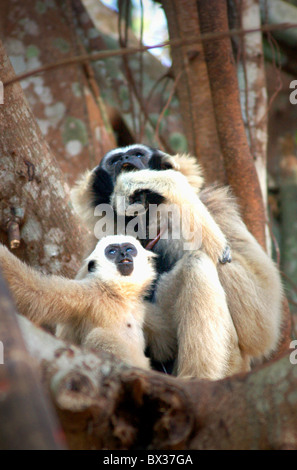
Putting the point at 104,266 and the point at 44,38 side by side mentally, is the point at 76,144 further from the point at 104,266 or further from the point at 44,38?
the point at 104,266

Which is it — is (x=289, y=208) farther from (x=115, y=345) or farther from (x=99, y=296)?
(x=115, y=345)

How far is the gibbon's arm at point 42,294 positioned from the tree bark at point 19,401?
2.27 m

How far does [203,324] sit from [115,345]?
2.60ft

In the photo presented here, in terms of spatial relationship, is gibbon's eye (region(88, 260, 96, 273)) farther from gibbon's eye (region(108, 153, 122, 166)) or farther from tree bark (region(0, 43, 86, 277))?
gibbon's eye (region(108, 153, 122, 166))

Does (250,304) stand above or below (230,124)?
below

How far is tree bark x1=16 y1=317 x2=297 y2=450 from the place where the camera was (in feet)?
8.50

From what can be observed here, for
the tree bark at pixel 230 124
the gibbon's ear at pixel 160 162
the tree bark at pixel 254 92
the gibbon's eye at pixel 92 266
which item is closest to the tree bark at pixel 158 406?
the gibbon's eye at pixel 92 266

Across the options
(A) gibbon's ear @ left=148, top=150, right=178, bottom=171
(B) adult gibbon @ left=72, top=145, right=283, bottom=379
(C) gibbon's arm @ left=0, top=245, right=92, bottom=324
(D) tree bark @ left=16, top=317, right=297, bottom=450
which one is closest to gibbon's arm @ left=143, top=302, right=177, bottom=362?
(B) adult gibbon @ left=72, top=145, right=283, bottom=379

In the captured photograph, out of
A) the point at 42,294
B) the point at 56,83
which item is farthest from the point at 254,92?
the point at 42,294

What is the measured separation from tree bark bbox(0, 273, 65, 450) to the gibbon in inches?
86.5

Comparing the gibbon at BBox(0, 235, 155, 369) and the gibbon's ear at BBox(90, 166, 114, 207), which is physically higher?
the gibbon's ear at BBox(90, 166, 114, 207)

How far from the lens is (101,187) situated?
5.73 meters

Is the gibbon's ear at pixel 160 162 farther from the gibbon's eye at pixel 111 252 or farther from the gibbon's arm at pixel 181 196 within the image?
the gibbon's eye at pixel 111 252

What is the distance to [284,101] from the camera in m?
10.1
